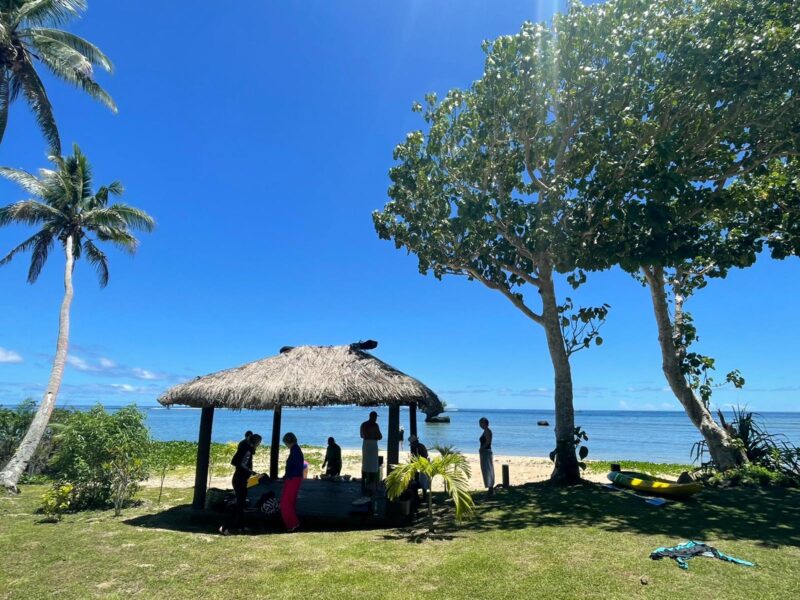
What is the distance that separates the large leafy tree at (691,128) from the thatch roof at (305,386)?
5594mm

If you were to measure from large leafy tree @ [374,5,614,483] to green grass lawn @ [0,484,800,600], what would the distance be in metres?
3.92

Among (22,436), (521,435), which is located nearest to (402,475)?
(22,436)

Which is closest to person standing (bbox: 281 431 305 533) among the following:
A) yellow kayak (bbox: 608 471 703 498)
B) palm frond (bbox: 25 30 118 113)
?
yellow kayak (bbox: 608 471 703 498)

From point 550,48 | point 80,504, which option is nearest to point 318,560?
point 80,504

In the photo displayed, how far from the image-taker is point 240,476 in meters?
8.14

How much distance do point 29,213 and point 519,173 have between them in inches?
663

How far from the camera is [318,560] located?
6.23 metres

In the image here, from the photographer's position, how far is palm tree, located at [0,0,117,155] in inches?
578

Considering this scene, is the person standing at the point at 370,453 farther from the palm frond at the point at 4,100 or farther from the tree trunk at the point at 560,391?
the palm frond at the point at 4,100

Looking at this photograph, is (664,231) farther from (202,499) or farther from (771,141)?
(202,499)

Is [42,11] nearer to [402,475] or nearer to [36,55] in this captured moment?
[36,55]

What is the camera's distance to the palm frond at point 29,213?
56.1 ft

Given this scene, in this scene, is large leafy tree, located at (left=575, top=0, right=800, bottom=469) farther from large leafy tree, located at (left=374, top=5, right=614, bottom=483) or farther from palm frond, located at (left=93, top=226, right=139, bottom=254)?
palm frond, located at (left=93, top=226, right=139, bottom=254)

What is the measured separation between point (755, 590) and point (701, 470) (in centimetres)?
978
